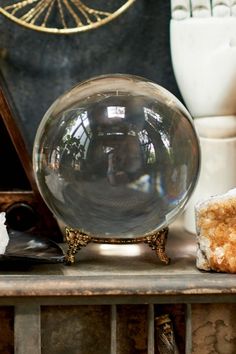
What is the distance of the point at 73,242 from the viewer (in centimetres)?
104

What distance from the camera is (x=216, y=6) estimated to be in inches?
49.3

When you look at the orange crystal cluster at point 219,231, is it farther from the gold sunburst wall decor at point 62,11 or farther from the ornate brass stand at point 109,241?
the gold sunburst wall decor at point 62,11

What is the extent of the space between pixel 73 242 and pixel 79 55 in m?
0.49

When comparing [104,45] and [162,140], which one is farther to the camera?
[104,45]

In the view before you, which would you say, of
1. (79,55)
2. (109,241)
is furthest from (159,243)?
(79,55)

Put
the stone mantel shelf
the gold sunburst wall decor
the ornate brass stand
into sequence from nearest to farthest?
the stone mantel shelf, the ornate brass stand, the gold sunburst wall decor

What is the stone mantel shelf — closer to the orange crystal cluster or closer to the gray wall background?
the orange crystal cluster

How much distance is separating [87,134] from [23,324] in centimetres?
26

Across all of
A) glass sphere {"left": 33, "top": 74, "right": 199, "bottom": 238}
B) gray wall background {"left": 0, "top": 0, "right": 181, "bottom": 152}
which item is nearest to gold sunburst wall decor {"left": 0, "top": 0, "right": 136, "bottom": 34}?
gray wall background {"left": 0, "top": 0, "right": 181, "bottom": 152}

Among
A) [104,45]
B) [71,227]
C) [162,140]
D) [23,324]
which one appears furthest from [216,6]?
[23,324]

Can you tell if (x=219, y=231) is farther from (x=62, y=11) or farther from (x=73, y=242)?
(x=62, y=11)

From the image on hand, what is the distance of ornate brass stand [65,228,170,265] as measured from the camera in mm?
1032

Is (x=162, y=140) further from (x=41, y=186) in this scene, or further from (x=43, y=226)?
(x=43, y=226)

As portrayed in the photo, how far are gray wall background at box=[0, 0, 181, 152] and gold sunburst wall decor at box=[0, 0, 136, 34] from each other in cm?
2
